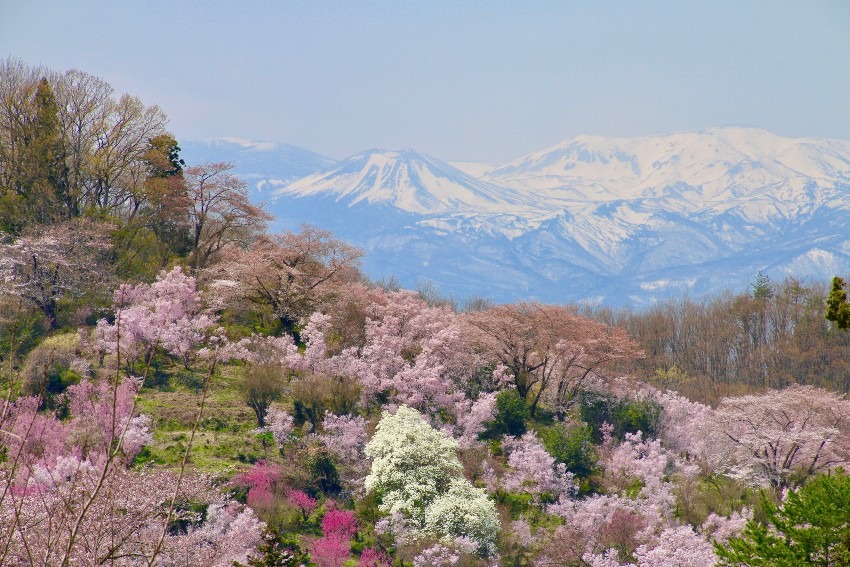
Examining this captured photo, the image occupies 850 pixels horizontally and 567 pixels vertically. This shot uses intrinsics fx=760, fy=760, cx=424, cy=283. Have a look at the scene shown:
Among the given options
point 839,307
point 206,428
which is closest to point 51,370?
point 206,428

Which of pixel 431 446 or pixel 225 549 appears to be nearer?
pixel 225 549

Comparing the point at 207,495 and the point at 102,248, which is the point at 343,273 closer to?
the point at 102,248

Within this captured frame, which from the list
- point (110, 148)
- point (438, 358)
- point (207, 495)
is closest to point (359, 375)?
A: point (438, 358)

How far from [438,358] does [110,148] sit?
28.6m

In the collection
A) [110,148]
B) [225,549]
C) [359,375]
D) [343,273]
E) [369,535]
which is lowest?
[369,535]

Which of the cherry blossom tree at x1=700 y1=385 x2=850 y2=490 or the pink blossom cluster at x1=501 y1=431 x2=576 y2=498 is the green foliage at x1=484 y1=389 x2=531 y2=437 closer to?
the pink blossom cluster at x1=501 y1=431 x2=576 y2=498

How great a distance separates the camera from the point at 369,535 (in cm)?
3198

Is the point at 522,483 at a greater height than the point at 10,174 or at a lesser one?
lesser

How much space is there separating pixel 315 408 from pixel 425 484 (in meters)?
8.84

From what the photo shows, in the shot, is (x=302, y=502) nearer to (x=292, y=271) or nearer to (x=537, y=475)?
(x=537, y=475)

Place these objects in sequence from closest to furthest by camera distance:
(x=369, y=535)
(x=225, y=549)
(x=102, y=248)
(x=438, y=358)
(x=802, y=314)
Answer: (x=225, y=549) < (x=369, y=535) < (x=438, y=358) < (x=102, y=248) < (x=802, y=314)

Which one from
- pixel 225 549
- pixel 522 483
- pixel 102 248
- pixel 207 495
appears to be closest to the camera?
pixel 225 549

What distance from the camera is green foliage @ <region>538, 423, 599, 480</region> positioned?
124 ft

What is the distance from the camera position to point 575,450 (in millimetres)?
37969
